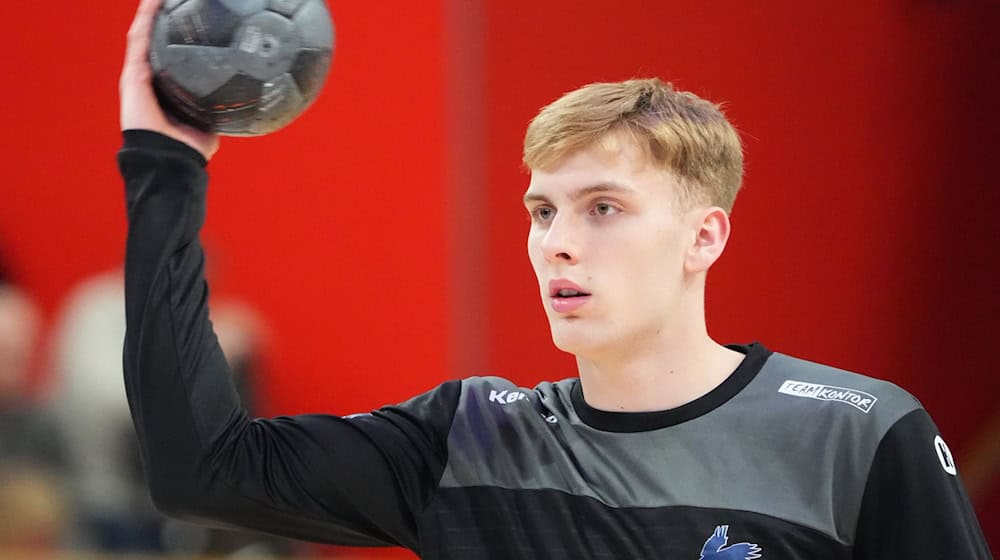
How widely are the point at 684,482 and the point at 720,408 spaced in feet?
0.53

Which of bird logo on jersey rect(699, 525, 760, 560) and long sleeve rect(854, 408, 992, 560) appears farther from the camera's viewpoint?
bird logo on jersey rect(699, 525, 760, 560)

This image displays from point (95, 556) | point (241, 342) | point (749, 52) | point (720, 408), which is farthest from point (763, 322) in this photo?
point (720, 408)

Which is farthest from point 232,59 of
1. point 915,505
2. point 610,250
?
point 915,505

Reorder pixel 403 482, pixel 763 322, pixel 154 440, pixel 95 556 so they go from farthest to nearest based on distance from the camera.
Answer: pixel 763 322 < pixel 95 556 < pixel 403 482 < pixel 154 440

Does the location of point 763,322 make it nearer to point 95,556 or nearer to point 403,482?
point 95,556

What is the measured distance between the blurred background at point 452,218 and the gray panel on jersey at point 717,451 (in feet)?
9.45

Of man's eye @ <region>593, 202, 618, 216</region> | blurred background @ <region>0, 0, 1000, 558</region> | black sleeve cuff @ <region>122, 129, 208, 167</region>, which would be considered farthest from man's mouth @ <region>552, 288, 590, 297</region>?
blurred background @ <region>0, 0, 1000, 558</region>

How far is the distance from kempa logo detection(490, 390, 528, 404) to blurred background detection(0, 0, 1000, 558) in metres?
2.79

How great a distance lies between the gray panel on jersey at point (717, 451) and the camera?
8.04ft

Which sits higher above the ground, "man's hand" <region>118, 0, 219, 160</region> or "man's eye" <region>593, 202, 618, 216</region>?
"man's hand" <region>118, 0, 219, 160</region>

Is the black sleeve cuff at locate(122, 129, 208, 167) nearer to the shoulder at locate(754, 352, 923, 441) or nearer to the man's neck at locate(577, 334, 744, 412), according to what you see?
the man's neck at locate(577, 334, 744, 412)

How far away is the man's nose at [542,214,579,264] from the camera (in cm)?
255

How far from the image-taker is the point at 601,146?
2.62m

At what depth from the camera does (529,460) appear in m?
2.71
